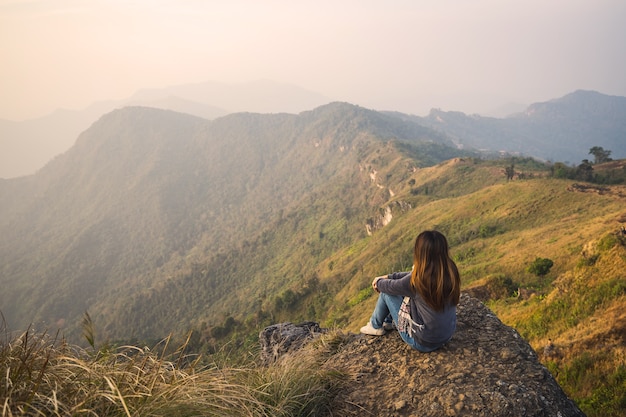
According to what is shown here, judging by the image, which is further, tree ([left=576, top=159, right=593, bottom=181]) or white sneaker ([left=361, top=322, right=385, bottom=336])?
tree ([left=576, top=159, right=593, bottom=181])

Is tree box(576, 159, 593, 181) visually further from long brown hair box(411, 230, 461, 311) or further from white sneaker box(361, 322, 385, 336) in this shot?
long brown hair box(411, 230, 461, 311)

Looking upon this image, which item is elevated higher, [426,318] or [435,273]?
[435,273]

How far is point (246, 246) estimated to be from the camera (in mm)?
113125

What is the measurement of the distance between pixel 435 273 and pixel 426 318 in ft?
1.97

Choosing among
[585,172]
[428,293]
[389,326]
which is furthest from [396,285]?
[585,172]

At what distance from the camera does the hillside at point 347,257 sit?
389 inches

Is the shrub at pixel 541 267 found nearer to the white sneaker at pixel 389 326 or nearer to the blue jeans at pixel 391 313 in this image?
the white sneaker at pixel 389 326

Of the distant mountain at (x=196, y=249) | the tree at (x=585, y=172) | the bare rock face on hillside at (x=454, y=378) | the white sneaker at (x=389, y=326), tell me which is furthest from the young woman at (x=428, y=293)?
the distant mountain at (x=196, y=249)

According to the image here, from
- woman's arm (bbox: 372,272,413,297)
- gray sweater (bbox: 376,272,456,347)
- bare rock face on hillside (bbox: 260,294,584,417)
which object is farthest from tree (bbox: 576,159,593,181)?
woman's arm (bbox: 372,272,413,297)

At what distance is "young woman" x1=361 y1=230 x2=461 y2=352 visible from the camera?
4344 millimetres

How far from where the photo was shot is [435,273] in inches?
171

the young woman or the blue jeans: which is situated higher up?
the young woman

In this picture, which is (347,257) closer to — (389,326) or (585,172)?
(585,172)

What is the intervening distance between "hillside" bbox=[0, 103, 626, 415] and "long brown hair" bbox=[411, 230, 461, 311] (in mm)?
3393
